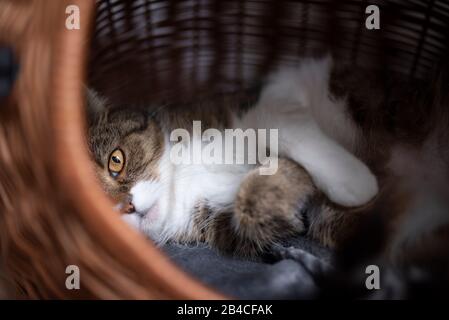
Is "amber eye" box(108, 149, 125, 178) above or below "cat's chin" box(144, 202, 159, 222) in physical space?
above

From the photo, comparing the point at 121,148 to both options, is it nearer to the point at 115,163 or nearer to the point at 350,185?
the point at 115,163

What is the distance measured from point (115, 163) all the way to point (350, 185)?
547 millimetres

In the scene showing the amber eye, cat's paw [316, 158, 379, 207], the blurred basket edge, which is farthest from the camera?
the amber eye

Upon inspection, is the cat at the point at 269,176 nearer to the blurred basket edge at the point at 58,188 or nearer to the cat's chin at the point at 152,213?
the cat's chin at the point at 152,213

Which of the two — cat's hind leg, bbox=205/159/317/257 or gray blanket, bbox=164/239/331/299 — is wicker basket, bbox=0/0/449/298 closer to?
gray blanket, bbox=164/239/331/299

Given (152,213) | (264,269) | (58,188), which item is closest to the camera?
(58,188)

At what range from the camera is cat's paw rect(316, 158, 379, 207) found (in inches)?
36.2

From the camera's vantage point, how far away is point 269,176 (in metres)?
0.95

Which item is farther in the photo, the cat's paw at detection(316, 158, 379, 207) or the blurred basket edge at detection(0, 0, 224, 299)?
the cat's paw at detection(316, 158, 379, 207)

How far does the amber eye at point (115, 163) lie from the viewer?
1032mm

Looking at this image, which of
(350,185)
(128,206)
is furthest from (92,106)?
(350,185)

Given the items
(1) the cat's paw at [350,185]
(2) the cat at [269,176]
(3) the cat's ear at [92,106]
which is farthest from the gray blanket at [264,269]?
(3) the cat's ear at [92,106]

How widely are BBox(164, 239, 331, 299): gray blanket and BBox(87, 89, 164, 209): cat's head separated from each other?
0.19 meters

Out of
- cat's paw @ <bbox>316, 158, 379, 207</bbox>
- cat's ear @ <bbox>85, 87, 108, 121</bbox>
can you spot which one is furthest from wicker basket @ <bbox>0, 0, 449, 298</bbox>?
cat's paw @ <bbox>316, 158, 379, 207</bbox>
